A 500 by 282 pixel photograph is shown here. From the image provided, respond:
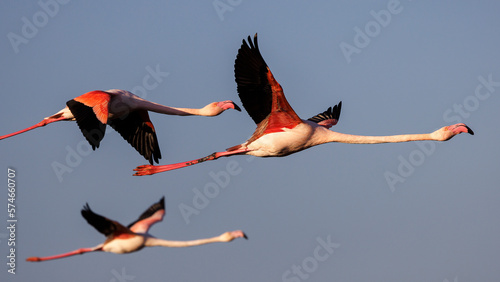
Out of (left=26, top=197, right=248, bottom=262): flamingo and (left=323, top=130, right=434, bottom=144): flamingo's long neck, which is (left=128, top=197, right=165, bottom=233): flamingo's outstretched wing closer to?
(left=26, top=197, right=248, bottom=262): flamingo

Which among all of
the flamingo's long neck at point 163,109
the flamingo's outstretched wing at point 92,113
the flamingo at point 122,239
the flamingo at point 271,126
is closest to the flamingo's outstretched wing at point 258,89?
the flamingo at point 271,126

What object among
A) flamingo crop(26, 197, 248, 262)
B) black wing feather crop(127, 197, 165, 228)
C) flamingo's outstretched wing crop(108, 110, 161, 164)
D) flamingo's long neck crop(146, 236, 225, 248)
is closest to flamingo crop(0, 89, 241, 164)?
flamingo's outstretched wing crop(108, 110, 161, 164)

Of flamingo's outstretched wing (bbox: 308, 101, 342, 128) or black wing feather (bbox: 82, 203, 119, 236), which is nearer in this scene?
black wing feather (bbox: 82, 203, 119, 236)

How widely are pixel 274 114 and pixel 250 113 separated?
0.53 metres

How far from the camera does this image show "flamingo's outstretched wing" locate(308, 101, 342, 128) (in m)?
23.2

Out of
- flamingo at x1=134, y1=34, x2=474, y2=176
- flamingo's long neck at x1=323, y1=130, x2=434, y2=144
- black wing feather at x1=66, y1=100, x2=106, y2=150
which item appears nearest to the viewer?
black wing feather at x1=66, y1=100, x2=106, y2=150

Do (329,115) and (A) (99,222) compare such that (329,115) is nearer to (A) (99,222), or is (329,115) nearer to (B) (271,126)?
(B) (271,126)

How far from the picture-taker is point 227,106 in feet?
66.7

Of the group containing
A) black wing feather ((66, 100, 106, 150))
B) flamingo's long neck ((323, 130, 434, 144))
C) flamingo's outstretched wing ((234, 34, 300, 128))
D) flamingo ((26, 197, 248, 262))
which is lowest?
flamingo's long neck ((323, 130, 434, 144))

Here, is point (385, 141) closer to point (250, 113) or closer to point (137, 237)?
point (250, 113)

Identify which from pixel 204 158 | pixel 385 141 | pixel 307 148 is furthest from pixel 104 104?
pixel 385 141

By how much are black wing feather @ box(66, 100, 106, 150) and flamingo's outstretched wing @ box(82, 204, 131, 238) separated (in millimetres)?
2723

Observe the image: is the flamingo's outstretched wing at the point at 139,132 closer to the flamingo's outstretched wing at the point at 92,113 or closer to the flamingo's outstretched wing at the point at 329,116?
the flamingo's outstretched wing at the point at 92,113

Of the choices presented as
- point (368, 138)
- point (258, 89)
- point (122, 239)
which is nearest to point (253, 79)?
point (258, 89)
